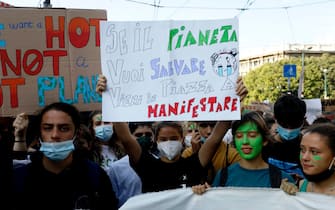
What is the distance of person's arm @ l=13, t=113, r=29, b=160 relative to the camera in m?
3.72

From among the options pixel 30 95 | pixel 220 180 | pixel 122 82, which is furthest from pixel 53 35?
pixel 220 180

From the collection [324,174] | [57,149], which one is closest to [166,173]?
[57,149]

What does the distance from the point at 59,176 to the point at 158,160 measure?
0.76m

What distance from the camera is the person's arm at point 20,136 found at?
3723 mm

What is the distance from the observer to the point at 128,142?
3334mm

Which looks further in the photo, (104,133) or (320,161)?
(104,133)

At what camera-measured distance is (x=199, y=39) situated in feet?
10.7

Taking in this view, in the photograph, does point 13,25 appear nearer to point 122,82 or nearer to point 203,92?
point 122,82

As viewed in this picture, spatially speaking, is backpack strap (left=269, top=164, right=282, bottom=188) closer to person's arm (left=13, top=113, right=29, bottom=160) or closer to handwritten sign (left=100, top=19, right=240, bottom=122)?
handwritten sign (left=100, top=19, right=240, bottom=122)

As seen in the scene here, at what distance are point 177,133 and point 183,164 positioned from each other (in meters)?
0.30

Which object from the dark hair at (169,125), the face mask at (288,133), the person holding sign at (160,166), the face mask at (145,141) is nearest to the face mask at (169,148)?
the person holding sign at (160,166)

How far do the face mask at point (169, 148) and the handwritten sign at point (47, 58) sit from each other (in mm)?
734

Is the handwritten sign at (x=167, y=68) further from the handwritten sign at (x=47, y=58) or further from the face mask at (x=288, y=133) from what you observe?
the face mask at (x=288, y=133)

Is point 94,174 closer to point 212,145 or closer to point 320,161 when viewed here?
point 212,145
